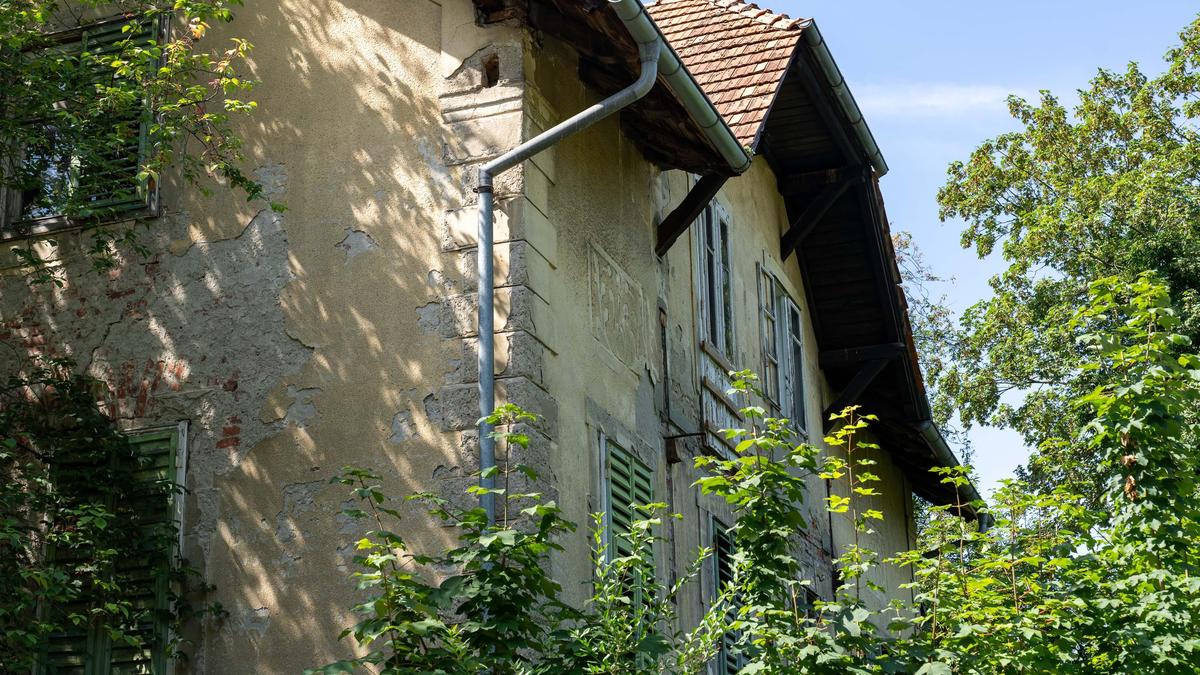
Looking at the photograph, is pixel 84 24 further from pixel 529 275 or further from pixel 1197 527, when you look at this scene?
pixel 1197 527

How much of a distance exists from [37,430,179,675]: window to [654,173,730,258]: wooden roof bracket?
365 centimetres

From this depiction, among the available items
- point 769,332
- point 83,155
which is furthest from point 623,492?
point 769,332

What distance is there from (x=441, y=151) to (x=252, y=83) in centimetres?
108

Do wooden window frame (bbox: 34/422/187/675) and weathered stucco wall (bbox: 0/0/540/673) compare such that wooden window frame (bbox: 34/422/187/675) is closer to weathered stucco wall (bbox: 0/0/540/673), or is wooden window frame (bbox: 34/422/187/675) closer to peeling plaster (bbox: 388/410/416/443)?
weathered stucco wall (bbox: 0/0/540/673)

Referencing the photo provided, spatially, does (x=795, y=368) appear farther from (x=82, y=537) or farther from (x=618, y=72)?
(x=82, y=537)

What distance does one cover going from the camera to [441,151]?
332 inches

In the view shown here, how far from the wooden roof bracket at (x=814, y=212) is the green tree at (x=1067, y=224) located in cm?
576

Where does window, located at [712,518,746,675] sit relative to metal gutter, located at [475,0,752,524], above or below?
below

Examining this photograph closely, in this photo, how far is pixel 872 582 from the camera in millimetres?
6887

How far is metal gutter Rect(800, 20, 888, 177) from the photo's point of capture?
40.0 ft

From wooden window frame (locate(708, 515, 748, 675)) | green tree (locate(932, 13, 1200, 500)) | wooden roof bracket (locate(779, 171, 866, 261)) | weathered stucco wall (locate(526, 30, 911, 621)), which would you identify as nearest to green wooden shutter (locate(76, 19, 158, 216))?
weathered stucco wall (locate(526, 30, 911, 621))

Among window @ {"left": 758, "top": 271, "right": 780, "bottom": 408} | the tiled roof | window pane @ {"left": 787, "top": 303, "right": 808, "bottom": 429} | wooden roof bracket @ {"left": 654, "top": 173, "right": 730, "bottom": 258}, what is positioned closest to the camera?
wooden roof bracket @ {"left": 654, "top": 173, "right": 730, "bottom": 258}

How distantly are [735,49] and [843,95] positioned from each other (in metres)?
1.02

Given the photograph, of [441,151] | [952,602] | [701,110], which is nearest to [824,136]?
[701,110]
